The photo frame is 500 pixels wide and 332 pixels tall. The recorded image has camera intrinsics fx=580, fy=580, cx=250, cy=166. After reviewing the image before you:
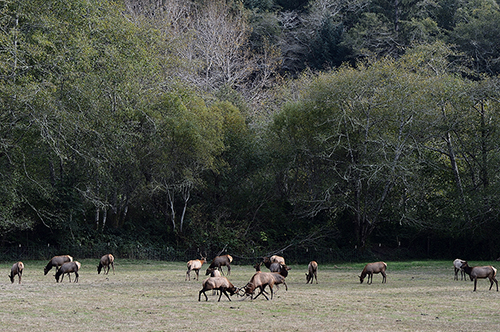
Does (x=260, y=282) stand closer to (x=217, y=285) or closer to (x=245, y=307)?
(x=217, y=285)

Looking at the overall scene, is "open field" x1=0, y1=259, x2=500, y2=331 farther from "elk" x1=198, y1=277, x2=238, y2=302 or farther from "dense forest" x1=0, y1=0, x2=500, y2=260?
"dense forest" x1=0, y1=0, x2=500, y2=260

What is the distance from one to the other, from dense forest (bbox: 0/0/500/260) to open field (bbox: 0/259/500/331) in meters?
10.5

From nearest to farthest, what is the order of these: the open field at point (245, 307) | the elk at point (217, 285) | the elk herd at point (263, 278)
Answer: the open field at point (245, 307), the elk at point (217, 285), the elk herd at point (263, 278)

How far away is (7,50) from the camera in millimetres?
26578

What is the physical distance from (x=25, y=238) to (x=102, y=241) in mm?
4572

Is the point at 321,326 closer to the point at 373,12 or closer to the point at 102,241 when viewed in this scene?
the point at 102,241

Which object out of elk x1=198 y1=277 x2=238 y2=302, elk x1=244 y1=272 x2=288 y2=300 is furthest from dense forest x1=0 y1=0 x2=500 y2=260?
elk x1=244 y1=272 x2=288 y2=300

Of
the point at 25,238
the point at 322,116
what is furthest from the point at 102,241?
the point at 322,116

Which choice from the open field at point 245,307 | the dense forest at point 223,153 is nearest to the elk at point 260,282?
the open field at point 245,307

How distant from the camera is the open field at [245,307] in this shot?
12.1 meters

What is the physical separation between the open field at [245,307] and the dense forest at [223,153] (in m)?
10.5

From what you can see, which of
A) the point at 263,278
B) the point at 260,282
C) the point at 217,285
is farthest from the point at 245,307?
the point at 263,278

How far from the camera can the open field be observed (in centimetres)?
1208

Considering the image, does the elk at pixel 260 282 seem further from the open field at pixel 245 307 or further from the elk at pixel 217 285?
the elk at pixel 217 285
